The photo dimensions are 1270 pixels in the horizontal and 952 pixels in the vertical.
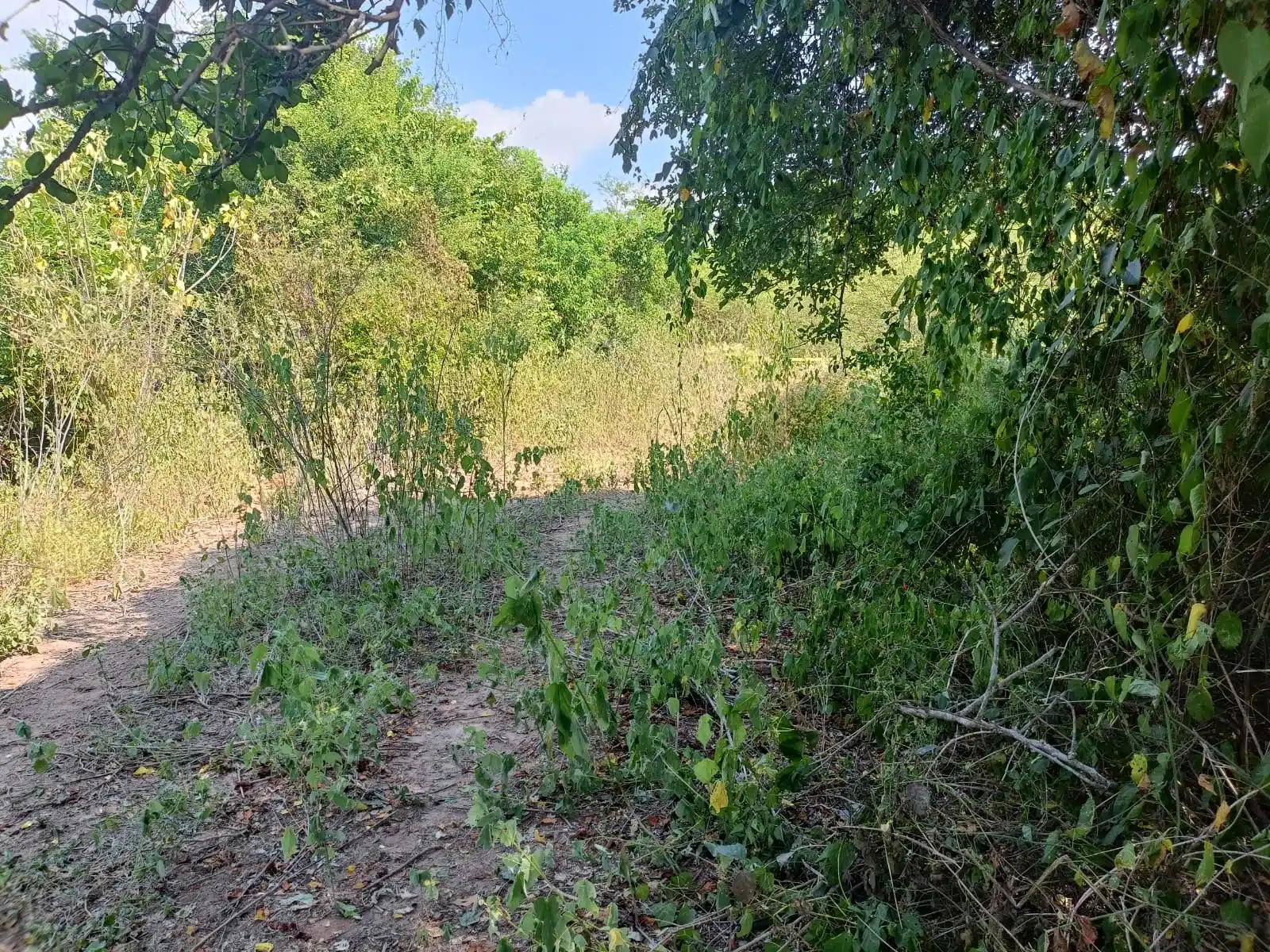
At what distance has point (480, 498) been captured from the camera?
4.57 m

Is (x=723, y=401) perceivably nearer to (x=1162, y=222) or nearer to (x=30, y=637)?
(x=30, y=637)

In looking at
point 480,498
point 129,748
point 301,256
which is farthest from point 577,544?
point 301,256

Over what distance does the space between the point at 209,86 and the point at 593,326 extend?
476 inches

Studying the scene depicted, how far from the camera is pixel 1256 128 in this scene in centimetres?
86

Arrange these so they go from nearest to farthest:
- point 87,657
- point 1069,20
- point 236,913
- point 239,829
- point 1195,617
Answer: point 1195,617 < point 1069,20 < point 236,913 < point 239,829 < point 87,657

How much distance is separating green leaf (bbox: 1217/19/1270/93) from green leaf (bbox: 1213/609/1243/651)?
0.87 metres

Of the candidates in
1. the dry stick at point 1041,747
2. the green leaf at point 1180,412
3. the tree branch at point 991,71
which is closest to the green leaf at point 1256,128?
the green leaf at point 1180,412

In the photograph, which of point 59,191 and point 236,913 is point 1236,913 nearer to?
point 236,913

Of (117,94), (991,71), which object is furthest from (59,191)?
(991,71)

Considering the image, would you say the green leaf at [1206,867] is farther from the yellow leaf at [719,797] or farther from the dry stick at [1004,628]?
the yellow leaf at [719,797]

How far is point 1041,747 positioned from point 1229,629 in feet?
1.69

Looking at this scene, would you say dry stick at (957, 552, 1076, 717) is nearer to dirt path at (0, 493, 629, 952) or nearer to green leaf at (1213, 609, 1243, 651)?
green leaf at (1213, 609, 1243, 651)

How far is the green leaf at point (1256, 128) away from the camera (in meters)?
0.86

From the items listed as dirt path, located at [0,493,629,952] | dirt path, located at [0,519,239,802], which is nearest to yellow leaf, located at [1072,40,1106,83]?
dirt path, located at [0,493,629,952]
